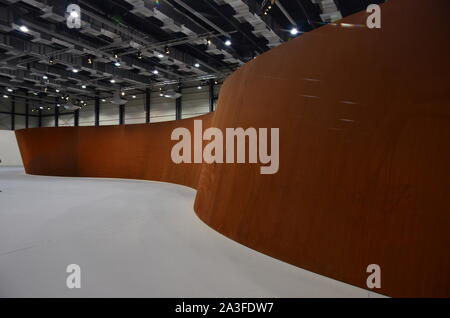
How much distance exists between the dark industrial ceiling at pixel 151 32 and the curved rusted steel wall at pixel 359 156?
4431 mm

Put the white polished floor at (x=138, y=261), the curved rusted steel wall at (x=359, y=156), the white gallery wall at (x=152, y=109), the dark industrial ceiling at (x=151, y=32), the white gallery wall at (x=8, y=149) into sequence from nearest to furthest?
the curved rusted steel wall at (x=359, y=156) < the white polished floor at (x=138, y=261) < the dark industrial ceiling at (x=151, y=32) < the white gallery wall at (x=152, y=109) < the white gallery wall at (x=8, y=149)

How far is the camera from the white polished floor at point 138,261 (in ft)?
5.41

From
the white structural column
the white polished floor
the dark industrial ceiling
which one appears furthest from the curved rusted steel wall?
the white structural column

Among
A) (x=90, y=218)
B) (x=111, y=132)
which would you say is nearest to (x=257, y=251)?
(x=90, y=218)

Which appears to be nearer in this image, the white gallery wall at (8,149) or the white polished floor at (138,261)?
the white polished floor at (138,261)

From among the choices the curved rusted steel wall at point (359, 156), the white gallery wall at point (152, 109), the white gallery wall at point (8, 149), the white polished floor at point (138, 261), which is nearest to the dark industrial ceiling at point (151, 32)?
the white gallery wall at point (152, 109)

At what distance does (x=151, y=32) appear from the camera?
987cm

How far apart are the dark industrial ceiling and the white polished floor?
17.2 ft

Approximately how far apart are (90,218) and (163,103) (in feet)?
49.6

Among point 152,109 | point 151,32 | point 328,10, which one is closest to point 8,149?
point 152,109

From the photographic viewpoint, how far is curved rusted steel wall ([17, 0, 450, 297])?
1396 millimetres

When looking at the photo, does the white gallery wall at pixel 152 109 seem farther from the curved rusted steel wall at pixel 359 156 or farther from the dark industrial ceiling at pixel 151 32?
the curved rusted steel wall at pixel 359 156

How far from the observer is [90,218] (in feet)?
11.7

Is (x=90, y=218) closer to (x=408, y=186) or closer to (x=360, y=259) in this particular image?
(x=360, y=259)
